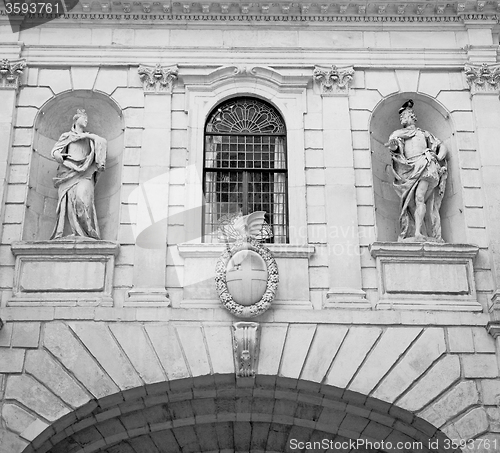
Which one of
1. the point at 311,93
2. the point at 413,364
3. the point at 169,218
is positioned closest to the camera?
the point at 413,364

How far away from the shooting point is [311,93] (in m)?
16.2

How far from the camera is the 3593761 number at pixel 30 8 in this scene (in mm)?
16516

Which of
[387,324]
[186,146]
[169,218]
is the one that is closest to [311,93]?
[186,146]

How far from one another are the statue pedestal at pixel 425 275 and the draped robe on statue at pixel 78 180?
4.80m

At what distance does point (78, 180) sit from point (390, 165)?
5.46 metres

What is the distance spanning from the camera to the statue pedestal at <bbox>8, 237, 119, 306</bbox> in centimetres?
1434

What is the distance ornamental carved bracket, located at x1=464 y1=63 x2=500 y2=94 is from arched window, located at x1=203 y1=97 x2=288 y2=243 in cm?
350

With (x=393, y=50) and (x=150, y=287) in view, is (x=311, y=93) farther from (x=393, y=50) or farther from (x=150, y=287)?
(x=150, y=287)

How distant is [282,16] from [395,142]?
129 inches

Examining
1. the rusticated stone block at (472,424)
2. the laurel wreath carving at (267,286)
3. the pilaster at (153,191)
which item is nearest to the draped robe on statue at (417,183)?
the laurel wreath carving at (267,286)

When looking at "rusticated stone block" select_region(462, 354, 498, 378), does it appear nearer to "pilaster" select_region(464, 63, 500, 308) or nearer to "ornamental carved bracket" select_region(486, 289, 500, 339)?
"ornamental carved bracket" select_region(486, 289, 500, 339)

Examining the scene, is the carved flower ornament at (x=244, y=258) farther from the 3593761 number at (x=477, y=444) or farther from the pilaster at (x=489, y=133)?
the pilaster at (x=489, y=133)
